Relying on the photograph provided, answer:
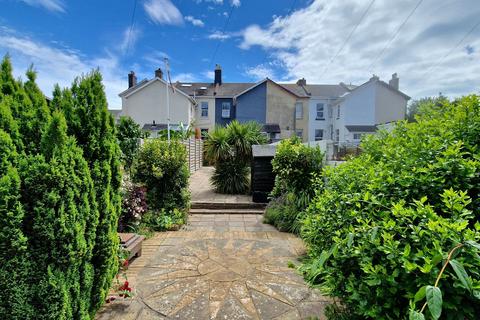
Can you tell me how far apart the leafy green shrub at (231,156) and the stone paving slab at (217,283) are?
3627mm

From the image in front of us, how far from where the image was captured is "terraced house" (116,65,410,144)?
2036 centimetres

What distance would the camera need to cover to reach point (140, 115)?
20734mm

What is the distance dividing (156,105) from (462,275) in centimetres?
Result: 2175

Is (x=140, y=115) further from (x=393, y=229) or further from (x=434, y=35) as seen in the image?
(x=393, y=229)

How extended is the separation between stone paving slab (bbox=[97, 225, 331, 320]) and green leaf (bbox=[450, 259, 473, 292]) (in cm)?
171

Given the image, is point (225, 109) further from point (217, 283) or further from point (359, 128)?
point (217, 283)

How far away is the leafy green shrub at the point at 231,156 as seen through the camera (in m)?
7.85

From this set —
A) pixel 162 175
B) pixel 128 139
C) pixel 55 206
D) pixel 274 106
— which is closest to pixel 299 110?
pixel 274 106

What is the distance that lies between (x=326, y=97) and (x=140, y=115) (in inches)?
678

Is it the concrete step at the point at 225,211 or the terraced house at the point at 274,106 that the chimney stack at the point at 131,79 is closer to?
the terraced house at the point at 274,106

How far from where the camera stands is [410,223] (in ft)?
3.98

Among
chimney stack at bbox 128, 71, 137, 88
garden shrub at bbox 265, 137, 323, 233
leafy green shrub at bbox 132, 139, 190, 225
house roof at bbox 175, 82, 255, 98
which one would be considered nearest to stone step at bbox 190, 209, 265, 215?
leafy green shrub at bbox 132, 139, 190, 225

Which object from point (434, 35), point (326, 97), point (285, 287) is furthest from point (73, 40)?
point (326, 97)

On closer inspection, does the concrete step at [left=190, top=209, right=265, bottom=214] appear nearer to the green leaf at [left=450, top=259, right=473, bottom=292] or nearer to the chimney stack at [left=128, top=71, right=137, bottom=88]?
the green leaf at [left=450, top=259, right=473, bottom=292]
